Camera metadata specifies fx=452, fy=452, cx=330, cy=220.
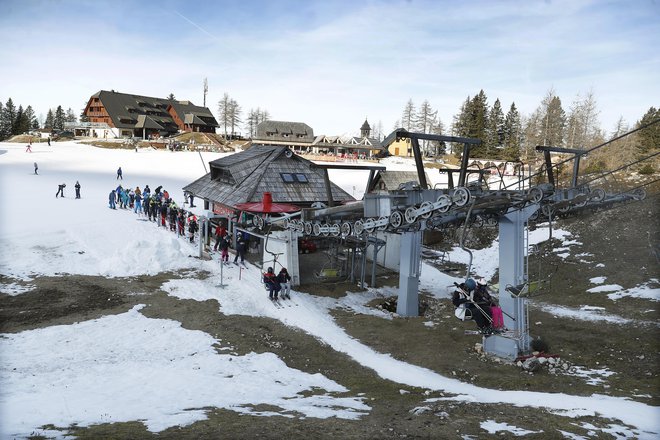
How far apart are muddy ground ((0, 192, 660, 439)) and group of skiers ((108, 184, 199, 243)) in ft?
24.0

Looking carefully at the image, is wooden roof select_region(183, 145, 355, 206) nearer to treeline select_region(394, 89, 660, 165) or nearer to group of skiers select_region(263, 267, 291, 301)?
group of skiers select_region(263, 267, 291, 301)

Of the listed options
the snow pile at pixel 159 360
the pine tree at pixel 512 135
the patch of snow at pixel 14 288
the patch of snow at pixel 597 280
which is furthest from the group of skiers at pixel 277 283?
the pine tree at pixel 512 135

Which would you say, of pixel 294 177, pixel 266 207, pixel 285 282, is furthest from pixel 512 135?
pixel 285 282

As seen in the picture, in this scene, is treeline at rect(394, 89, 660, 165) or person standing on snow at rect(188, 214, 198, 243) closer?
person standing on snow at rect(188, 214, 198, 243)

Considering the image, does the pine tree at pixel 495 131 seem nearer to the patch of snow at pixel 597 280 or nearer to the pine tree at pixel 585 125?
the pine tree at pixel 585 125

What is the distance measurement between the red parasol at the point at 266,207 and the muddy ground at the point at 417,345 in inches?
189

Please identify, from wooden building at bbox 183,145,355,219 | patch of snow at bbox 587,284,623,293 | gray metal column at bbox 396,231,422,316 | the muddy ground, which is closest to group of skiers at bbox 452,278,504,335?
the muddy ground

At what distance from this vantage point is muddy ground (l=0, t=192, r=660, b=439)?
8.97 meters

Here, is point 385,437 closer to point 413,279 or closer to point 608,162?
point 413,279

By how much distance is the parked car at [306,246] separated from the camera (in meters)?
28.7

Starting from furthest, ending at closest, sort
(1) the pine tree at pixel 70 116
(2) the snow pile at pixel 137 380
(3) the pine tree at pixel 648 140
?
(1) the pine tree at pixel 70 116 → (3) the pine tree at pixel 648 140 → (2) the snow pile at pixel 137 380

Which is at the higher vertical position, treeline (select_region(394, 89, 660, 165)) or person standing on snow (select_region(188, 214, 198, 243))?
treeline (select_region(394, 89, 660, 165))

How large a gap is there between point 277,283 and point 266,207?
5777mm

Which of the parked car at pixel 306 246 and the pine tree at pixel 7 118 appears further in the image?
the pine tree at pixel 7 118
